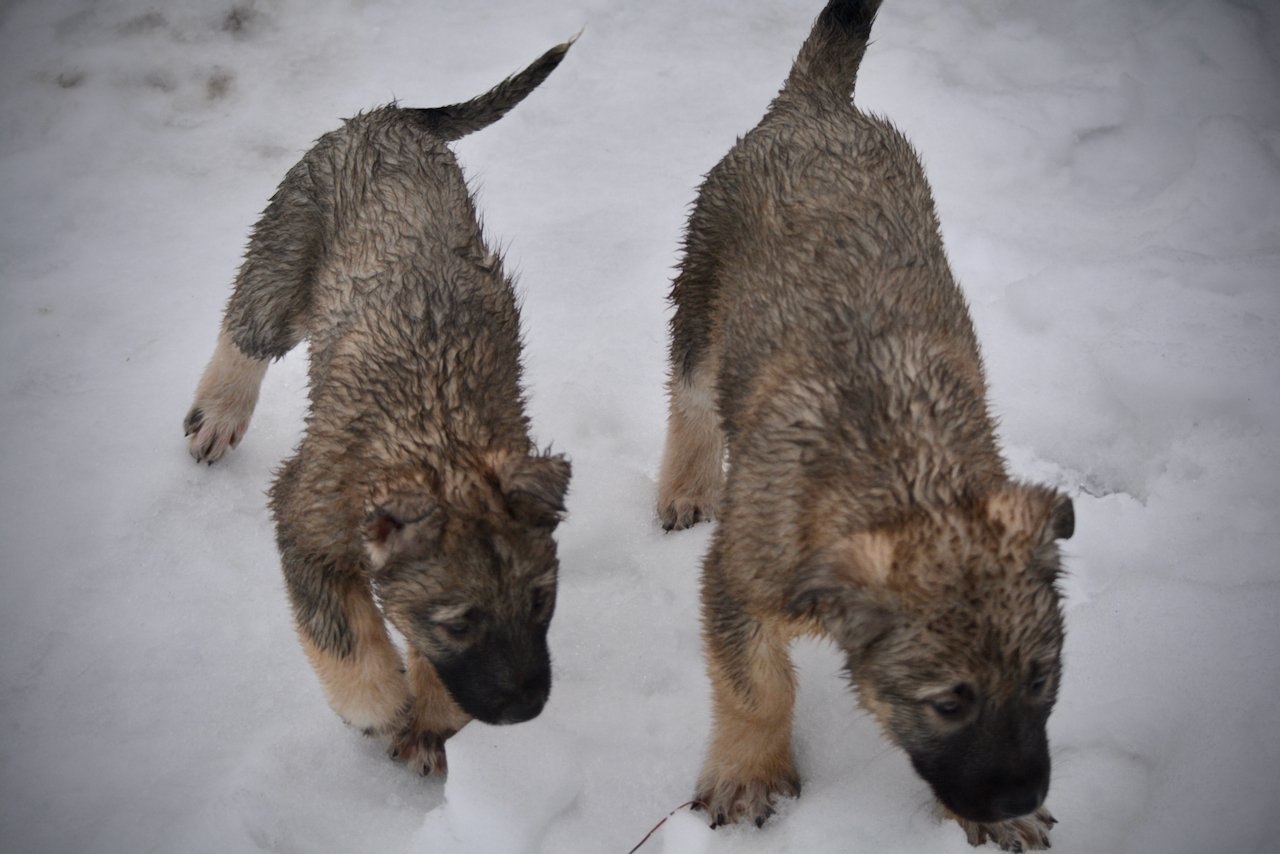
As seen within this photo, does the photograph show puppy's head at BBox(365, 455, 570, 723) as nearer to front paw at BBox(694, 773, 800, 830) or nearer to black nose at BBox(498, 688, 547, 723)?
black nose at BBox(498, 688, 547, 723)

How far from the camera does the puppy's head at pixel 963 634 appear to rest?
291 cm

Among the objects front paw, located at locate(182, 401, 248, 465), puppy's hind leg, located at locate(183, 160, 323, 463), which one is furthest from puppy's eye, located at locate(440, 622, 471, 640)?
front paw, located at locate(182, 401, 248, 465)

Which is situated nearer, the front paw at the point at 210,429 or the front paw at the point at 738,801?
the front paw at the point at 738,801

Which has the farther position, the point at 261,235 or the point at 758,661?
the point at 261,235

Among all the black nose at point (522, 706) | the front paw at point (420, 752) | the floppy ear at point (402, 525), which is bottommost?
the front paw at point (420, 752)

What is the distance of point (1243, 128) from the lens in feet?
21.7

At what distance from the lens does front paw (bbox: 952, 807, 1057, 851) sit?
3713mm

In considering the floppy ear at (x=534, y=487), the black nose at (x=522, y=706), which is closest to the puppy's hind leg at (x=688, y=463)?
the floppy ear at (x=534, y=487)

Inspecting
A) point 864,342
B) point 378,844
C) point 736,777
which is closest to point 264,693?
point 378,844

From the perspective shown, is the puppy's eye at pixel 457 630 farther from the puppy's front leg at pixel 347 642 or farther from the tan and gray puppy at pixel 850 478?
the tan and gray puppy at pixel 850 478

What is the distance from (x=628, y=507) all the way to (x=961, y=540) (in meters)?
2.23

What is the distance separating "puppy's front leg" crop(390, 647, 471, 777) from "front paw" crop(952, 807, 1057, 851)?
1.78 metres

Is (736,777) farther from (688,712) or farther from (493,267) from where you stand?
(493,267)

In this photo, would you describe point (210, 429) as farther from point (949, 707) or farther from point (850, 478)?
point (949, 707)
